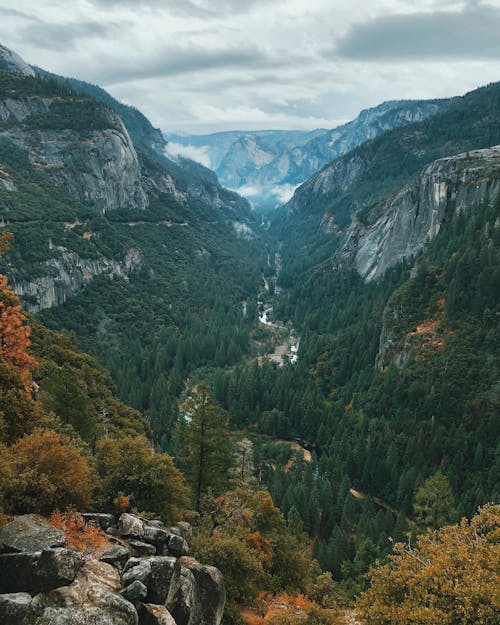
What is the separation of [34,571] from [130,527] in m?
7.66

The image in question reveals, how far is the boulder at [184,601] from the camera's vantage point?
71.3 feet

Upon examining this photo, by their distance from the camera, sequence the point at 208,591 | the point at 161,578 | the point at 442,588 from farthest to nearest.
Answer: the point at 208,591, the point at 442,588, the point at 161,578

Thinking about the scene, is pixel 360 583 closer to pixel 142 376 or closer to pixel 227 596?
pixel 227 596

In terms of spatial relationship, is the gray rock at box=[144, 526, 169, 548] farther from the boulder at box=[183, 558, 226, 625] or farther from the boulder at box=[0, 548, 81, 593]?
the boulder at box=[0, 548, 81, 593]

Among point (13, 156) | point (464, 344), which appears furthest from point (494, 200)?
point (13, 156)

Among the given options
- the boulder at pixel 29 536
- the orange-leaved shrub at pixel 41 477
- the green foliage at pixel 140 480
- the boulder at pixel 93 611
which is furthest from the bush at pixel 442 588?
the orange-leaved shrub at pixel 41 477

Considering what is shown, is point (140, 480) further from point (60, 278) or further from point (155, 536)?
point (60, 278)

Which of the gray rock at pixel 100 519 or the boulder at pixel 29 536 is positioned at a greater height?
the boulder at pixel 29 536

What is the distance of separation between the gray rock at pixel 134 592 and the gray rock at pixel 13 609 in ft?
13.0

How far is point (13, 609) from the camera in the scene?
16625 mm

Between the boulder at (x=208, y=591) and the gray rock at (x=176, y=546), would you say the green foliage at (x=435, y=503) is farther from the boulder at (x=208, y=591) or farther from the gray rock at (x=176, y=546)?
the gray rock at (x=176, y=546)

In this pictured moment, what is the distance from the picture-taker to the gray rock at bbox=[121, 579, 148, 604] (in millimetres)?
19594

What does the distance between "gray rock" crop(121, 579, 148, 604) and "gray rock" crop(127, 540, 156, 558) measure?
4083mm

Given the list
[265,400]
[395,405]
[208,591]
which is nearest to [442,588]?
[208,591]
